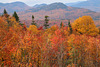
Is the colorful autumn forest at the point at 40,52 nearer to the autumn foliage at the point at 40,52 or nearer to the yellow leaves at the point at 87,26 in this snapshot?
the autumn foliage at the point at 40,52

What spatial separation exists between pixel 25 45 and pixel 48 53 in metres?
3.46

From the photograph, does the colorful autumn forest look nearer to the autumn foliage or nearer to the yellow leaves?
the autumn foliage

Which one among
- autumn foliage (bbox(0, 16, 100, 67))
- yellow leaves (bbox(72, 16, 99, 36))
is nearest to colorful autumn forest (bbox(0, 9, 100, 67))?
autumn foliage (bbox(0, 16, 100, 67))

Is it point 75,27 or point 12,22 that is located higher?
point 12,22

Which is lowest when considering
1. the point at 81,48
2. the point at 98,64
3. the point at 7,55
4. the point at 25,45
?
the point at 98,64

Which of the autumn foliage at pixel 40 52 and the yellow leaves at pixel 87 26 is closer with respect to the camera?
the autumn foliage at pixel 40 52

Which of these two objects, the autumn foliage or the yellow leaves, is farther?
the yellow leaves

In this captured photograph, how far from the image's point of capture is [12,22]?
36.6m

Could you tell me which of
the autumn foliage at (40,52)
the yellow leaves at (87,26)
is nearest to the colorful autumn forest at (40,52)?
the autumn foliage at (40,52)

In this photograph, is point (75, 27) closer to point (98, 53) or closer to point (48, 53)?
point (98, 53)

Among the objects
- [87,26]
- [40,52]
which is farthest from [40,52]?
[87,26]

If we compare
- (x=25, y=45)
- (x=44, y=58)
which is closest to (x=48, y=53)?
(x=44, y=58)

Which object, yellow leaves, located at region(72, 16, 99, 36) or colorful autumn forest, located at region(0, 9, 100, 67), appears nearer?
colorful autumn forest, located at region(0, 9, 100, 67)

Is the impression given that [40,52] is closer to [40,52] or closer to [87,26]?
[40,52]
